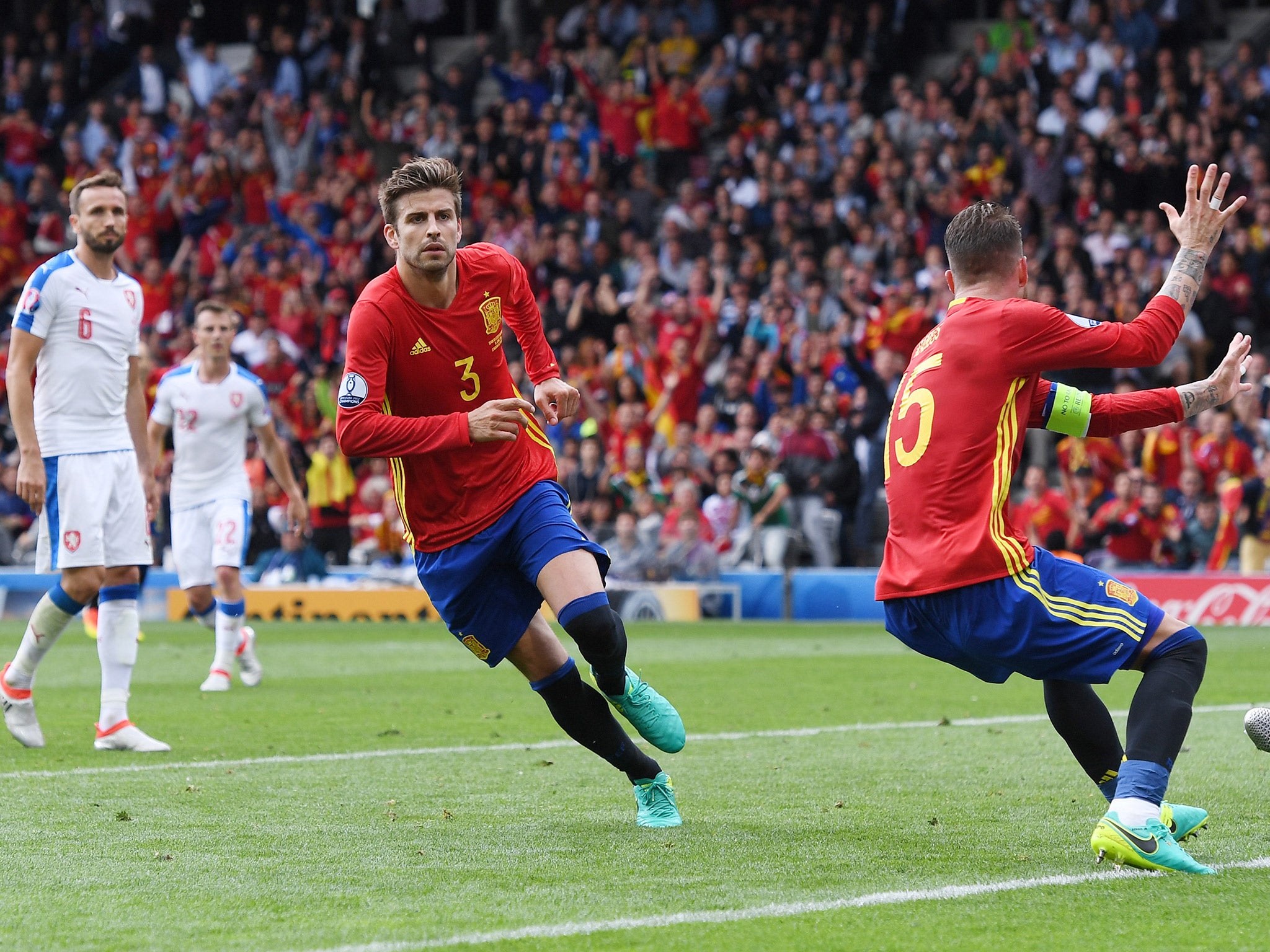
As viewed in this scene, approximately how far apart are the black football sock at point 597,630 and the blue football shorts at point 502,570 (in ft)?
0.70

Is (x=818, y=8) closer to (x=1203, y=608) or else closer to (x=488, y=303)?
(x=1203, y=608)

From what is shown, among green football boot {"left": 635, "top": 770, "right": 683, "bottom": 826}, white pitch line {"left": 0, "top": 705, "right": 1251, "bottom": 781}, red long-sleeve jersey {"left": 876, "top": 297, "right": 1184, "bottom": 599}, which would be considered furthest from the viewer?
white pitch line {"left": 0, "top": 705, "right": 1251, "bottom": 781}

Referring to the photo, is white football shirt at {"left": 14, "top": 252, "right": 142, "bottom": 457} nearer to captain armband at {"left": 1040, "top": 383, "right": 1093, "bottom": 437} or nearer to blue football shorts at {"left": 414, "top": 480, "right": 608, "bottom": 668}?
blue football shorts at {"left": 414, "top": 480, "right": 608, "bottom": 668}

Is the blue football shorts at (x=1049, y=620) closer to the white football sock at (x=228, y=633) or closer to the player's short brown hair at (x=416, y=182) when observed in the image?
the player's short brown hair at (x=416, y=182)

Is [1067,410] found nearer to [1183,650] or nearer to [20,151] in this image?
[1183,650]

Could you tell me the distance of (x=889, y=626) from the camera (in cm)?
519

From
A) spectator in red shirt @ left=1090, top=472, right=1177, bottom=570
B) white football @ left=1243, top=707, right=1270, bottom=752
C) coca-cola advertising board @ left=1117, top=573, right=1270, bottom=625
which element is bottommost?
coca-cola advertising board @ left=1117, top=573, right=1270, bottom=625

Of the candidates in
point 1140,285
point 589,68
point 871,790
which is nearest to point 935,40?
point 589,68

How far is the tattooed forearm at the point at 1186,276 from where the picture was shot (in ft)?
16.6

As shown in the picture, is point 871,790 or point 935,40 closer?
point 871,790

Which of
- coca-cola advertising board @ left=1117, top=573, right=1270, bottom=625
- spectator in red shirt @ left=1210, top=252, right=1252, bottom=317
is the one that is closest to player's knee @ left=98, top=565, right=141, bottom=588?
coca-cola advertising board @ left=1117, top=573, right=1270, bottom=625

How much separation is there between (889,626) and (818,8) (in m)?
20.5

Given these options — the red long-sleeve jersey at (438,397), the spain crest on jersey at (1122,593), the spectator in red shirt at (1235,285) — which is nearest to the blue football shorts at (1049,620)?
the spain crest on jersey at (1122,593)

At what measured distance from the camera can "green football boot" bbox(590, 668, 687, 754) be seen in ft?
18.7
